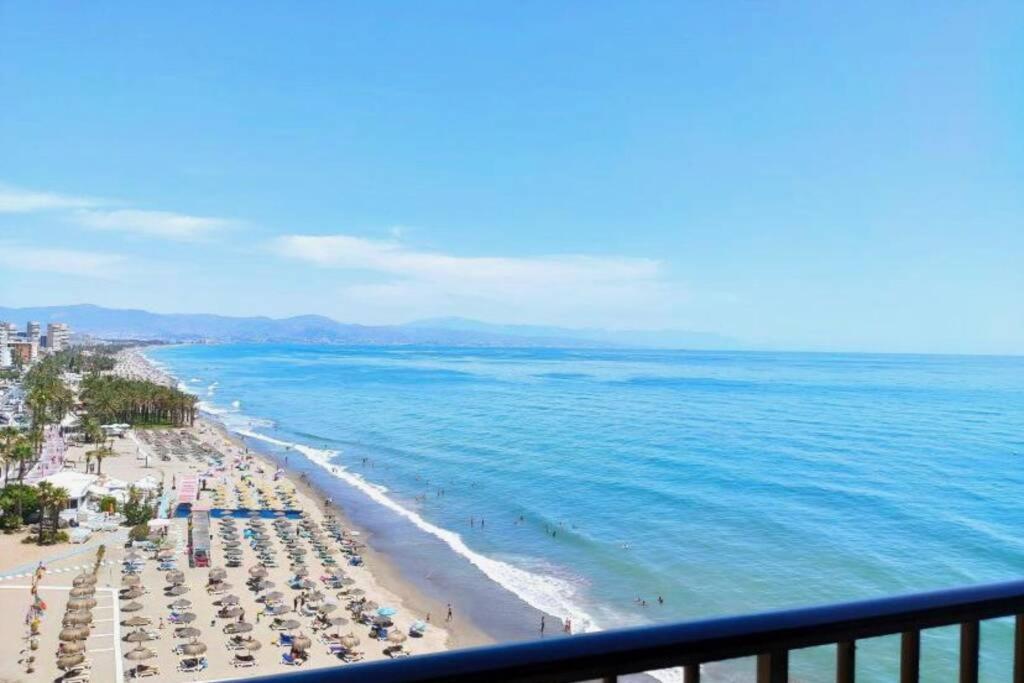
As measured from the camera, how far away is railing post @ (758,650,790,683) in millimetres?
1295

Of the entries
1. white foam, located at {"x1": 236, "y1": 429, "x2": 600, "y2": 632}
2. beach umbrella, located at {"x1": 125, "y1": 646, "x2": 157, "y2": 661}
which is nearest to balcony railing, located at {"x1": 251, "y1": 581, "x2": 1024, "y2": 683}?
white foam, located at {"x1": 236, "y1": 429, "x2": 600, "y2": 632}

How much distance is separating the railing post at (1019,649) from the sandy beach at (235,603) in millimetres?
12295

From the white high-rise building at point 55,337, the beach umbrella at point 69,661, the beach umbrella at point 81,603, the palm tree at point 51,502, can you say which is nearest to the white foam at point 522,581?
the beach umbrella at point 69,661

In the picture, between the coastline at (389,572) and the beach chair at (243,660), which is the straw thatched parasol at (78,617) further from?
the coastline at (389,572)

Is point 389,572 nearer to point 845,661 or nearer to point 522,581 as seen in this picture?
point 522,581

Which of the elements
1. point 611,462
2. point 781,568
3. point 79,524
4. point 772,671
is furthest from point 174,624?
point 611,462

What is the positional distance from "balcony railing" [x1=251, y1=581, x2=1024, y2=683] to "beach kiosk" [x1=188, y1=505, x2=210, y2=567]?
76.4 ft

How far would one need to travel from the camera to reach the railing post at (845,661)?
1.38 meters

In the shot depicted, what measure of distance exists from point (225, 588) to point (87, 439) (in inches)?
1221

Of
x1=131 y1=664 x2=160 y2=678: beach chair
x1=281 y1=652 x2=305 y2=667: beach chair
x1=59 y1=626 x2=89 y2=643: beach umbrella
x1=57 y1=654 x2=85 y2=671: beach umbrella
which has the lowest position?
x1=281 y1=652 x2=305 y2=667: beach chair

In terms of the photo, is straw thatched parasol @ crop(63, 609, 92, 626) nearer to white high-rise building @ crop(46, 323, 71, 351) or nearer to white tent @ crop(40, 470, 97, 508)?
white tent @ crop(40, 470, 97, 508)

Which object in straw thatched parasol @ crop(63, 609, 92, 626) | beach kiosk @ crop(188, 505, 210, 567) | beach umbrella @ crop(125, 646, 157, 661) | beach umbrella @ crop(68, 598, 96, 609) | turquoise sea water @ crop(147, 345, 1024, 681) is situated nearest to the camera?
beach umbrella @ crop(125, 646, 157, 661)

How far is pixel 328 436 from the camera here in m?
49.1

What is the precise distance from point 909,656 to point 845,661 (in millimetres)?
178
